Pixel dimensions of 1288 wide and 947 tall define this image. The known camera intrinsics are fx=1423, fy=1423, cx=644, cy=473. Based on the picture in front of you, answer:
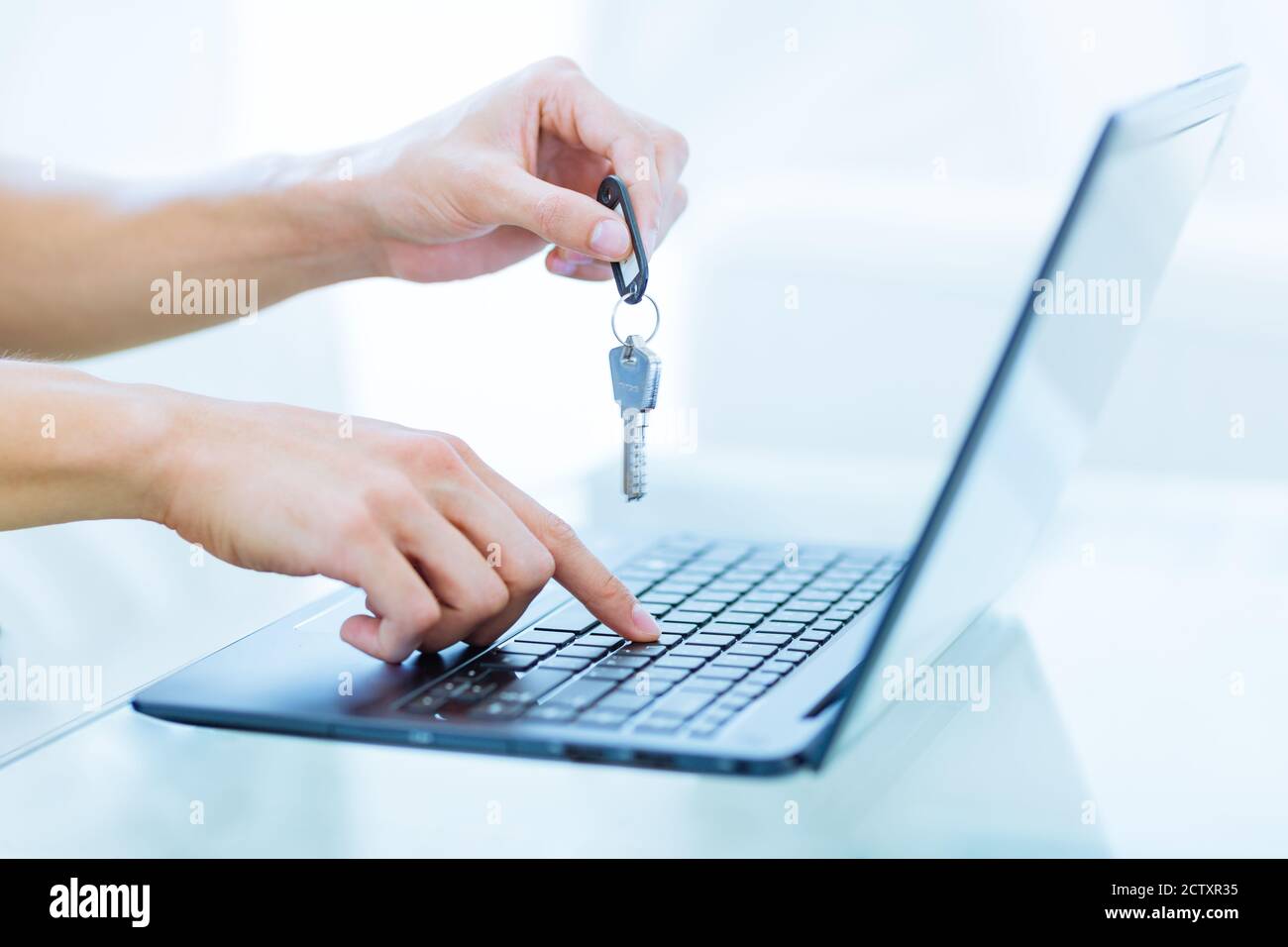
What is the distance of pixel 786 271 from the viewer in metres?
2.08

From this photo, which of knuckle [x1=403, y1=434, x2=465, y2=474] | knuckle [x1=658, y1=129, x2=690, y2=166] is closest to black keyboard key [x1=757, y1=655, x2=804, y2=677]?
knuckle [x1=403, y1=434, x2=465, y2=474]

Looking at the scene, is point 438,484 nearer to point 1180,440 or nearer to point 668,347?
point 1180,440

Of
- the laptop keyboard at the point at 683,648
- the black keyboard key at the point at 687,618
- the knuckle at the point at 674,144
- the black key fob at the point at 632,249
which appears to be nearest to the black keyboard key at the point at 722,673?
the laptop keyboard at the point at 683,648

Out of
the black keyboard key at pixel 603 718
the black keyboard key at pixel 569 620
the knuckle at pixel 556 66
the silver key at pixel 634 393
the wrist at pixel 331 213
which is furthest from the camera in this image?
the wrist at pixel 331 213

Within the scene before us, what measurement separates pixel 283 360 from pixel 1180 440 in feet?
4.80

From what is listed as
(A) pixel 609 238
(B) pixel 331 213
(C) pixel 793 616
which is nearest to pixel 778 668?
(C) pixel 793 616

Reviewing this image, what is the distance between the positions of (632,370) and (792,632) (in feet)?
0.80

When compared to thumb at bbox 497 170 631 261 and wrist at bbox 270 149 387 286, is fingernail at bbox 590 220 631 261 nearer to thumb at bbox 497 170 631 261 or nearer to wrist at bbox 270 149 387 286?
thumb at bbox 497 170 631 261

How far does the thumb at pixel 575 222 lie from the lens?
1.01m

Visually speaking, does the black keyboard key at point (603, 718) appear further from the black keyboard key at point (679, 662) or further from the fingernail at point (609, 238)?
the fingernail at point (609, 238)

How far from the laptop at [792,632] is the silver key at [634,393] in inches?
3.6

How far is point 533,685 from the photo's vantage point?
0.79 metres

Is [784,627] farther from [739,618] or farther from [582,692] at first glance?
[582,692]

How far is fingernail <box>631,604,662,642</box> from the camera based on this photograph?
0.88 m
